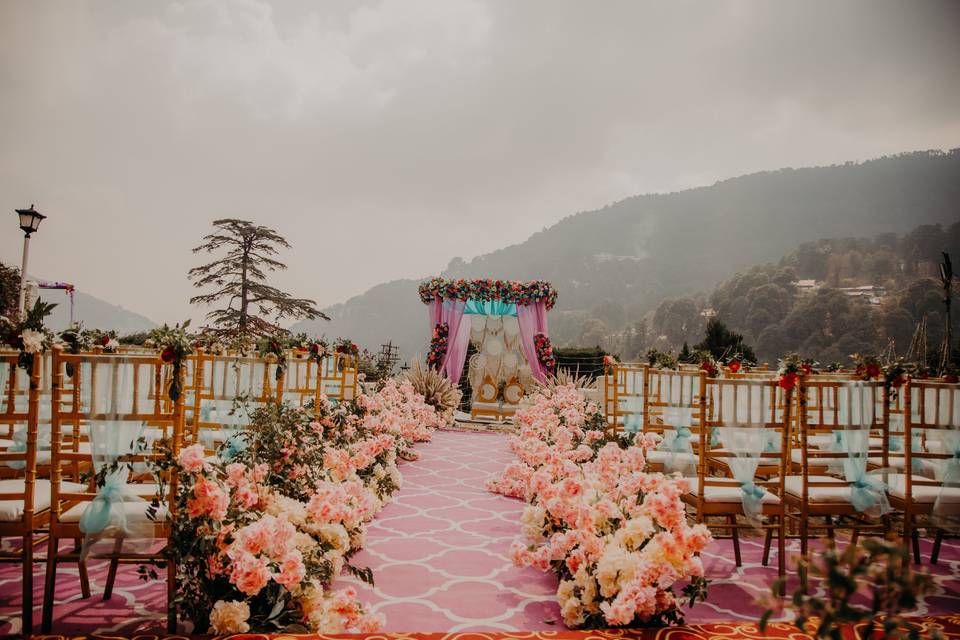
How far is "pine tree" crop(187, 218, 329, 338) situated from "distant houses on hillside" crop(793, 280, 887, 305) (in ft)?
105

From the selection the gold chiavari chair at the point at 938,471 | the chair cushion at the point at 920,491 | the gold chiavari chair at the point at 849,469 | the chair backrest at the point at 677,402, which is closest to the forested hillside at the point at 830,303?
the chair backrest at the point at 677,402

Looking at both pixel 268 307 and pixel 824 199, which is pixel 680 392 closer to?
pixel 268 307

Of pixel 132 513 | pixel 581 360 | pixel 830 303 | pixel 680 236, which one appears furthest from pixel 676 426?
pixel 680 236

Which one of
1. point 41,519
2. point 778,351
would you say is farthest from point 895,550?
point 778,351

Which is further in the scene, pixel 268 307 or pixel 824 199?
pixel 824 199

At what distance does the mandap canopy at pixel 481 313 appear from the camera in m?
10.3

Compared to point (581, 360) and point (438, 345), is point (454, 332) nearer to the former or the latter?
point (438, 345)

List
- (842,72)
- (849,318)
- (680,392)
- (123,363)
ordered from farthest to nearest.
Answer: (849,318) → (842,72) → (680,392) → (123,363)

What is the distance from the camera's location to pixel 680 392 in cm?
389

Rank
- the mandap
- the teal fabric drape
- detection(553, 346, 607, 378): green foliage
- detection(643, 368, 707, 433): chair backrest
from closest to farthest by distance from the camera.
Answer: detection(643, 368, 707, 433): chair backrest
the mandap
the teal fabric drape
detection(553, 346, 607, 378): green foliage

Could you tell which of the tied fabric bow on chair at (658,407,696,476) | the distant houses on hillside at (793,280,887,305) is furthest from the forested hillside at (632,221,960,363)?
the tied fabric bow on chair at (658,407,696,476)

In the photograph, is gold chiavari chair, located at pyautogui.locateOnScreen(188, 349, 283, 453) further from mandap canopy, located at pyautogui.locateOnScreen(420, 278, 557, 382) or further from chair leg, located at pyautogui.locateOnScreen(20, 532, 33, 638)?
mandap canopy, located at pyautogui.locateOnScreen(420, 278, 557, 382)

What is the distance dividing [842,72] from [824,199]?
35.0 meters

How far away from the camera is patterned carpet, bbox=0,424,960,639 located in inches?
84.4
